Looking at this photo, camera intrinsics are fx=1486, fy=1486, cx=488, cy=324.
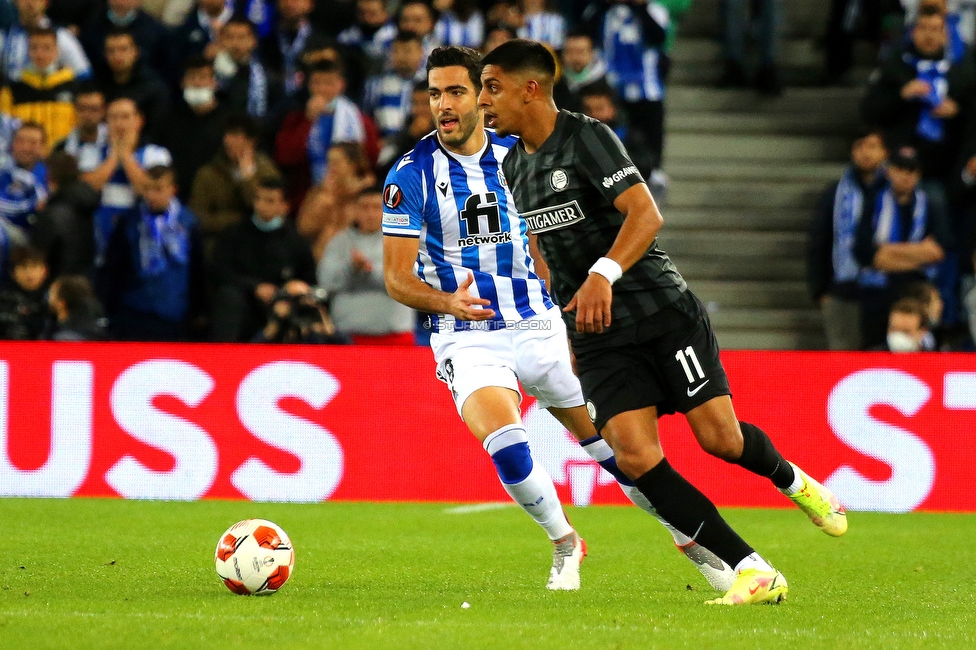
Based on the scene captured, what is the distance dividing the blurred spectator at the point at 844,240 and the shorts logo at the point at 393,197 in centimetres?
620

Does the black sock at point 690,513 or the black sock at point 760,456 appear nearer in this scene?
the black sock at point 690,513

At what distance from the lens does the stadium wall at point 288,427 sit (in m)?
10.4

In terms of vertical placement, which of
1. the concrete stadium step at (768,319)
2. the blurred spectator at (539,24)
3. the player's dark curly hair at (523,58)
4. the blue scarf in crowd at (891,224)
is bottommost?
the concrete stadium step at (768,319)

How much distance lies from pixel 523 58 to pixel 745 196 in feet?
27.9

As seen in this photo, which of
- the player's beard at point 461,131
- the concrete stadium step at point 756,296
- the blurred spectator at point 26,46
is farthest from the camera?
the concrete stadium step at point 756,296

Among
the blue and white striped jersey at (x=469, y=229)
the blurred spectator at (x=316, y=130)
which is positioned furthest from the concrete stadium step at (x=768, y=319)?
the blue and white striped jersey at (x=469, y=229)

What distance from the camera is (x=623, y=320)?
583 centimetres

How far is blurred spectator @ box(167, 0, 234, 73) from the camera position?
539 inches

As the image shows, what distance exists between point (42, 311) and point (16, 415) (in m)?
1.28

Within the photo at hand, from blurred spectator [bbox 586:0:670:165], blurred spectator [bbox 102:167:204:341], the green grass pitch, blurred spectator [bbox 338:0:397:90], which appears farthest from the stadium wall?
blurred spectator [bbox 338:0:397:90]

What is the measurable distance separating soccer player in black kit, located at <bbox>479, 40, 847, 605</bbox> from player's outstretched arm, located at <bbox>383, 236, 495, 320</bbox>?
0.42 meters

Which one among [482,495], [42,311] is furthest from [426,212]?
[42,311]

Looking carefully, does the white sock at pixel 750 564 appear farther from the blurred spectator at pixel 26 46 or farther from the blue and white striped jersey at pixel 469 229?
the blurred spectator at pixel 26 46

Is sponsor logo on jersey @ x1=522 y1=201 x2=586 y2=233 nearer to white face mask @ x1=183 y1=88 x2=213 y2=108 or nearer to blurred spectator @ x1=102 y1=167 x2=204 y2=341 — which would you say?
blurred spectator @ x1=102 y1=167 x2=204 y2=341
